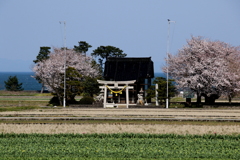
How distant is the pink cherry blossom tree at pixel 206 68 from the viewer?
192 ft

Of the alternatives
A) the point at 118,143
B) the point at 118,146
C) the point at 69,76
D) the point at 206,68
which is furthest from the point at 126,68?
the point at 118,146

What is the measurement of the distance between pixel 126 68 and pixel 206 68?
12.9 metres

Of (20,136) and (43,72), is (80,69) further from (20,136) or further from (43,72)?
(20,136)

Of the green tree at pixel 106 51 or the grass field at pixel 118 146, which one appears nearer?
the grass field at pixel 118 146

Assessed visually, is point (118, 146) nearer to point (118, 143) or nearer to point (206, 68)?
point (118, 143)

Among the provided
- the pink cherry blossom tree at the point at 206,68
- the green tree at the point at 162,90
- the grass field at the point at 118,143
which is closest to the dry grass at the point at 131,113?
the grass field at the point at 118,143

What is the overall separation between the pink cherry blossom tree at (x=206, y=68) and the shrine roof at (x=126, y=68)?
12.9 ft

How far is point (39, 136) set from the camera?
80.2 ft

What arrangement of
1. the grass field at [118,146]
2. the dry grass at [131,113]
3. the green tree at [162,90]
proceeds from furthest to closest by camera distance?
1. the green tree at [162,90]
2. the dry grass at [131,113]
3. the grass field at [118,146]

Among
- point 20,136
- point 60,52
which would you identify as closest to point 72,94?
point 60,52

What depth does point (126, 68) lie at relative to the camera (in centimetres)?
6606

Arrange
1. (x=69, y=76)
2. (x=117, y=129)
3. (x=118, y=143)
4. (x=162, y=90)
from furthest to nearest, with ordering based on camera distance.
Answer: (x=69, y=76), (x=162, y=90), (x=117, y=129), (x=118, y=143)

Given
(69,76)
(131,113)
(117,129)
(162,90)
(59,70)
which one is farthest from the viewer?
(59,70)

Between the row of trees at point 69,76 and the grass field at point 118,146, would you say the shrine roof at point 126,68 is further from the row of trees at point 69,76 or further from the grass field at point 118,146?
the grass field at point 118,146
